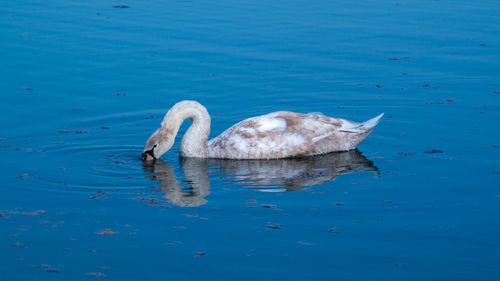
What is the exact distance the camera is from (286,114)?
1233cm

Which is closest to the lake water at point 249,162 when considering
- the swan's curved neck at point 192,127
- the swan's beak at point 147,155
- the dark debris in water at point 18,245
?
the dark debris in water at point 18,245

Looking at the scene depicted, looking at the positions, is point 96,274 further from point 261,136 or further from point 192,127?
point 192,127

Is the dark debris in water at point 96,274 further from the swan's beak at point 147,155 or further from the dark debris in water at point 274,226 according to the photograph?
the swan's beak at point 147,155

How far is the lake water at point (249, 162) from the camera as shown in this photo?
8.10 metres

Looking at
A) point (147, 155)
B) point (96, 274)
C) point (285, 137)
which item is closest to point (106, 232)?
point (96, 274)

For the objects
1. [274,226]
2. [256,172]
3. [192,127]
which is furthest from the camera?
[192,127]

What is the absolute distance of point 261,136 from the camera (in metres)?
12.1

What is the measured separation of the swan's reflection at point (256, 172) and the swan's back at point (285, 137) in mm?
122

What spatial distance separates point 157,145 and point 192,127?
70 cm

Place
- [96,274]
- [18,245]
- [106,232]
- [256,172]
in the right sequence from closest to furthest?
[96,274], [18,245], [106,232], [256,172]

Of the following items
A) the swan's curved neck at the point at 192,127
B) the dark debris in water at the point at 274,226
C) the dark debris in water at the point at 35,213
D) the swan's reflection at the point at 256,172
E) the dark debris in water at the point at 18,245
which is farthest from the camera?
the swan's curved neck at the point at 192,127

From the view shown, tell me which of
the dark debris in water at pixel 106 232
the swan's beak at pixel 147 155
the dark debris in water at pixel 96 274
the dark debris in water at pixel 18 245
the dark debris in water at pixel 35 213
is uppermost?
the swan's beak at pixel 147 155

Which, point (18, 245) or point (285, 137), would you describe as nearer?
point (18, 245)

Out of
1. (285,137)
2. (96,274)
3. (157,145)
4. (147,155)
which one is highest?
(285,137)
